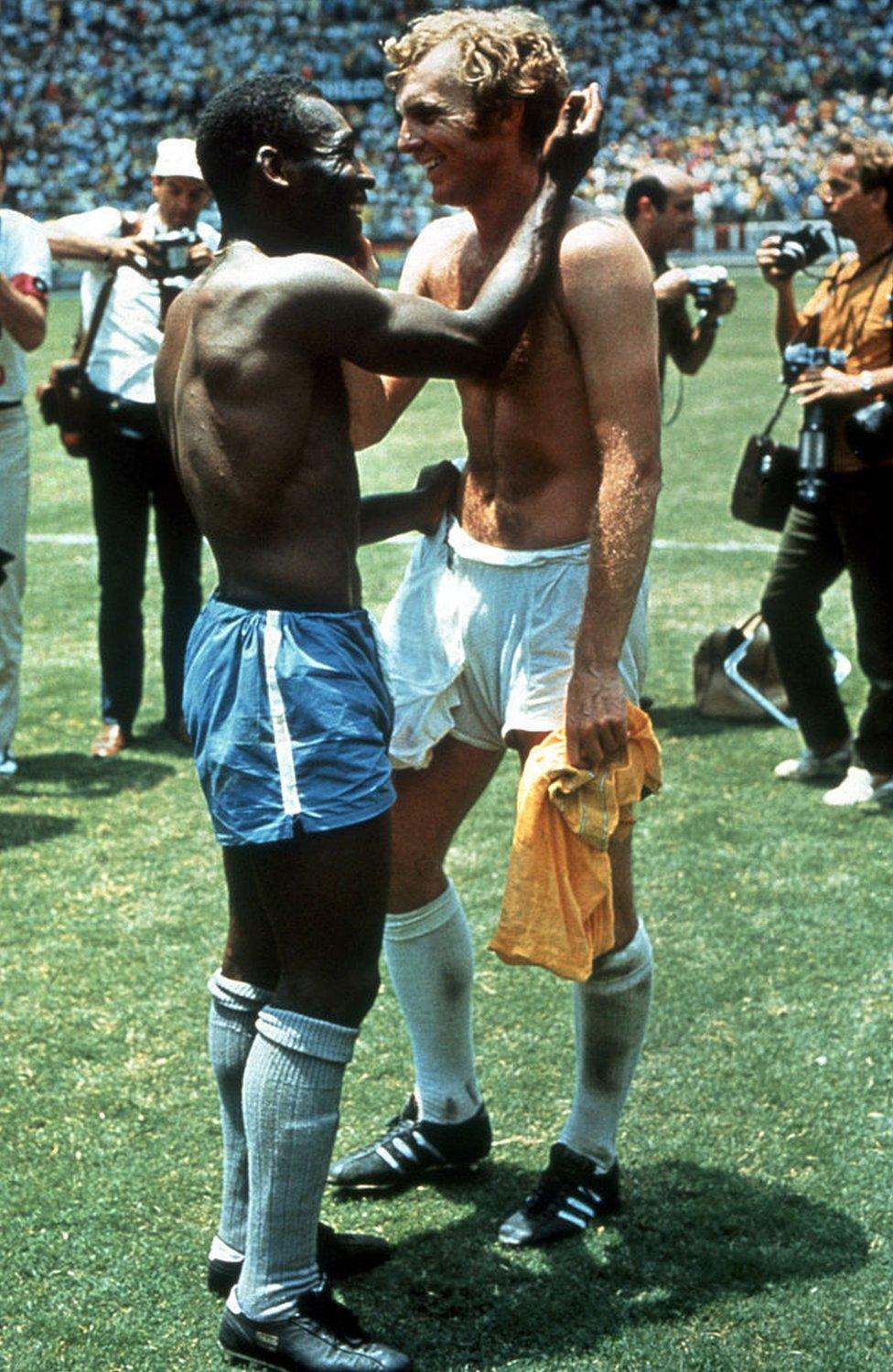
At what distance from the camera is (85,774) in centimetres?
715

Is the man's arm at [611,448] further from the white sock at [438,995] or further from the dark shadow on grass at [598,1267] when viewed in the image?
the dark shadow on grass at [598,1267]

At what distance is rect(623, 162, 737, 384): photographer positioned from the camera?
719 cm

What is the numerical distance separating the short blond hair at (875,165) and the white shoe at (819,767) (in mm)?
1986

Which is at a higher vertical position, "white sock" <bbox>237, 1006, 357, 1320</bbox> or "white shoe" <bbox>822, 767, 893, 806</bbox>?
"white sock" <bbox>237, 1006, 357, 1320</bbox>

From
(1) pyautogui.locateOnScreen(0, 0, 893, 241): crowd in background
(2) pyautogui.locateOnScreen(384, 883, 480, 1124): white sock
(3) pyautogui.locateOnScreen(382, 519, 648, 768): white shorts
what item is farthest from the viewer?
(1) pyautogui.locateOnScreen(0, 0, 893, 241): crowd in background

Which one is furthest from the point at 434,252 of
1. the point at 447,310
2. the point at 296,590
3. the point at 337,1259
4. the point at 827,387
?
the point at 827,387

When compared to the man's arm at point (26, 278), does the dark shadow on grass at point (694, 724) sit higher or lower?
lower

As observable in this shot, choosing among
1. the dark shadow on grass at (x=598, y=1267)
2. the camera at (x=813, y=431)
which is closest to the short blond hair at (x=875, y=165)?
the camera at (x=813, y=431)

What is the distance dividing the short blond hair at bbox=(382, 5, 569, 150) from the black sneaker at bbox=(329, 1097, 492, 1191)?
2070mm

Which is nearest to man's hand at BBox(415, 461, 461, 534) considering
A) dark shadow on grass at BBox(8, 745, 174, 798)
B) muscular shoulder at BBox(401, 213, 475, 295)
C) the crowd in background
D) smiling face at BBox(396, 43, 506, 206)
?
muscular shoulder at BBox(401, 213, 475, 295)

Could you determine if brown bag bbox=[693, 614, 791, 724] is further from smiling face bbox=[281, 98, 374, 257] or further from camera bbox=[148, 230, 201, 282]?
smiling face bbox=[281, 98, 374, 257]

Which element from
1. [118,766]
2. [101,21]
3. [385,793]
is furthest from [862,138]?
[101,21]

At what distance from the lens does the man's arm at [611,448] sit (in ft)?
11.0

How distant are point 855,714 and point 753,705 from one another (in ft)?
1.39
